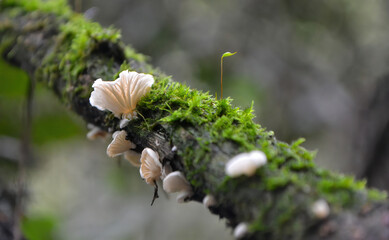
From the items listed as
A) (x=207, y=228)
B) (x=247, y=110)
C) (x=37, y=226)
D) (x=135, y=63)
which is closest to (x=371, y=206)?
(x=247, y=110)

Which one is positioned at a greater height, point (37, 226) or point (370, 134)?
point (370, 134)

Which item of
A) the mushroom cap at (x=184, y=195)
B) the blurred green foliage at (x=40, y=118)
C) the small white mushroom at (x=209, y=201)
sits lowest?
the small white mushroom at (x=209, y=201)

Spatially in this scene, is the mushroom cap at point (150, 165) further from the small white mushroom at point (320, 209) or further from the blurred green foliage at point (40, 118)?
the blurred green foliage at point (40, 118)

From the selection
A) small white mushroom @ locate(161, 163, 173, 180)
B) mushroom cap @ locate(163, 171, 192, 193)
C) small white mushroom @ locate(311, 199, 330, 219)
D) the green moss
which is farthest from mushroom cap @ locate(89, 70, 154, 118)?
the green moss

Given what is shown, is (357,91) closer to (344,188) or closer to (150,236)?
(150,236)

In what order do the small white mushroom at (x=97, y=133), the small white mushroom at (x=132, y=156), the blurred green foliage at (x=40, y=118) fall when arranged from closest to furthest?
1. the small white mushroom at (x=132, y=156)
2. the small white mushroom at (x=97, y=133)
3. the blurred green foliage at (x=40, y=118)

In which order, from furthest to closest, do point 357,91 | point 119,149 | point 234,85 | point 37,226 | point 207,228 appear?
point 207,228 → point 357,91 → point 234,85 → point 37,226 → point 119,149

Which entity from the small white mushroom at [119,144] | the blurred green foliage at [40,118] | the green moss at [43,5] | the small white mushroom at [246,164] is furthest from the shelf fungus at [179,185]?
the blurred green foliage at [40,118]
